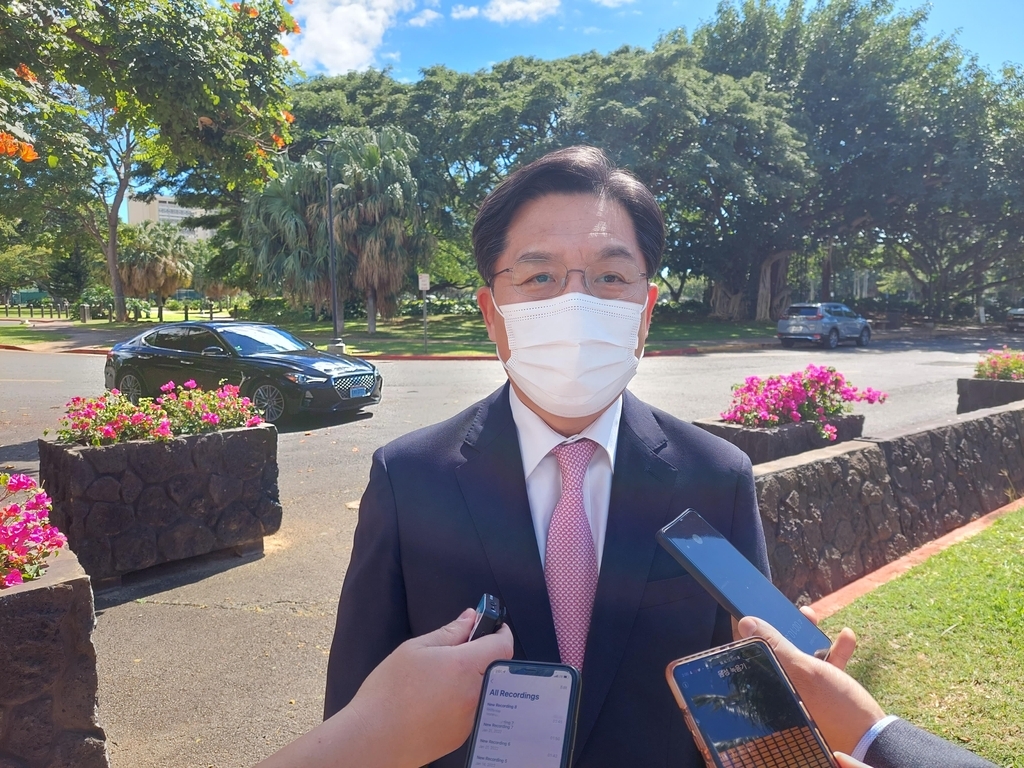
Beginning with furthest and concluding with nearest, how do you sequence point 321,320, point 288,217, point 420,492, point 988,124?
1. point 321,320
2. point 988,124
3. point 288,217
4. point 420,492

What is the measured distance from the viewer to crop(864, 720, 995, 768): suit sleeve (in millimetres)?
1154

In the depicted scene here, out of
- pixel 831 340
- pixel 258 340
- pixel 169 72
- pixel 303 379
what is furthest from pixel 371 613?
pixel 831 340

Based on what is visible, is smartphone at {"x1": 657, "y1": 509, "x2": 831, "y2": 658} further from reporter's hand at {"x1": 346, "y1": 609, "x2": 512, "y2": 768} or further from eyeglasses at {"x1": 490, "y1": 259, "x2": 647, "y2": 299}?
eyeglasses at {"x1": 490, "y1": 259, "x2": 647, "y2": 299}

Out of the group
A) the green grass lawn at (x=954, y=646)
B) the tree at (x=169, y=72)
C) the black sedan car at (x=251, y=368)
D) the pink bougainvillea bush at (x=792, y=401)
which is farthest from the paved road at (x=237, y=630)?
the tree at (x=169, y=72)

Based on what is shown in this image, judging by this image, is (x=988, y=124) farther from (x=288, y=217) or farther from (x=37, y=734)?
(x=37, y=734)

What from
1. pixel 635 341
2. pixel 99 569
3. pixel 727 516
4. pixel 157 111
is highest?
pixel 157 111

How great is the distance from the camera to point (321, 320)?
40062 millimetres

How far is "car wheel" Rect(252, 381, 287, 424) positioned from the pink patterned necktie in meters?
9.90

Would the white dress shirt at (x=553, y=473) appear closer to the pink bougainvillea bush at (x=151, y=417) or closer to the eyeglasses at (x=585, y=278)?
the eyeglasses at (x=585, y=278)

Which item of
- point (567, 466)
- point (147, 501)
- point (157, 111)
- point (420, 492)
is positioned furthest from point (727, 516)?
point (157, 111)

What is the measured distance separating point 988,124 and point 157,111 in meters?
33.0

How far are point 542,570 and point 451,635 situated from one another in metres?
0.38

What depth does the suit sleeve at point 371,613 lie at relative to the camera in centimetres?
146

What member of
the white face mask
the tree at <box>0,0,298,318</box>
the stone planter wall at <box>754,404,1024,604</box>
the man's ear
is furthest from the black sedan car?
the white face mask
